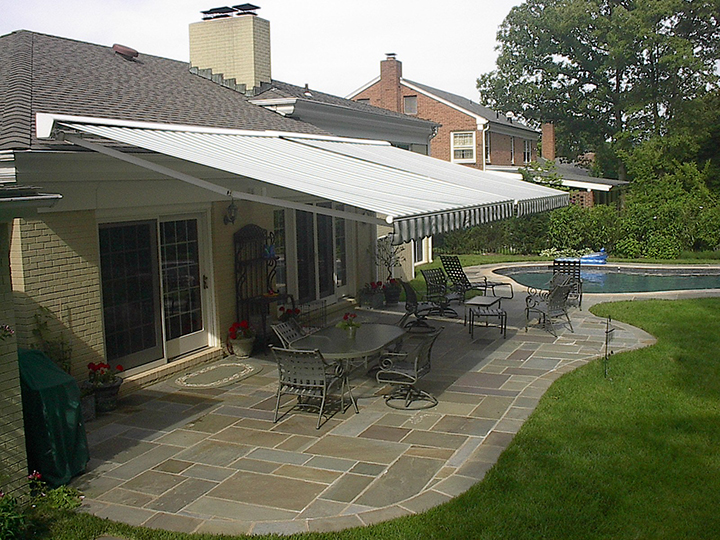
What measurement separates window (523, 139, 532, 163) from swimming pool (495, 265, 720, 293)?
19.1 metres

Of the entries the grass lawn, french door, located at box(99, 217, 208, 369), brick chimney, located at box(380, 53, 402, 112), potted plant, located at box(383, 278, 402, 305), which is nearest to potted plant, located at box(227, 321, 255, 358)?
french door, located at box(99, 217, 208, 369)

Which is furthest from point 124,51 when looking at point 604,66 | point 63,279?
point 604,66

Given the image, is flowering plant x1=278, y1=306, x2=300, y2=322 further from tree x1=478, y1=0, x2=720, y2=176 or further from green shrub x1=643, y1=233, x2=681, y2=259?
tree x1=478, y1=0, x2=720, y2=176

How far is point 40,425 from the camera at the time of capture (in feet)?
21.9

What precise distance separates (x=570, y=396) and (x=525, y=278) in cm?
1496

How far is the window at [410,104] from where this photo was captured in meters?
38.0

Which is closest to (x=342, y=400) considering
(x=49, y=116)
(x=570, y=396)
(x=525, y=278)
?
(x=570, y=396)

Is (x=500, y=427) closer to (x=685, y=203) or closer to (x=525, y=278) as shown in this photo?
(x=525, y=278)

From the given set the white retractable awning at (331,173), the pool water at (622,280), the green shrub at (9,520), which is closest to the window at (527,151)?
the pool water at (622,280)

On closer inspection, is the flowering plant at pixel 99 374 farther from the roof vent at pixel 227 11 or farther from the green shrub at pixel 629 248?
the green shrub at pixel 629 248

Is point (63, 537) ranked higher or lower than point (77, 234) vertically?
lower

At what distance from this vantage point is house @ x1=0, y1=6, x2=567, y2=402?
802 cm

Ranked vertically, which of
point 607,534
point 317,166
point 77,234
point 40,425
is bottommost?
point 607,534

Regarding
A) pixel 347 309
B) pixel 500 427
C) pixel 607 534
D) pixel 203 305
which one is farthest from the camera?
pixel 347 309
